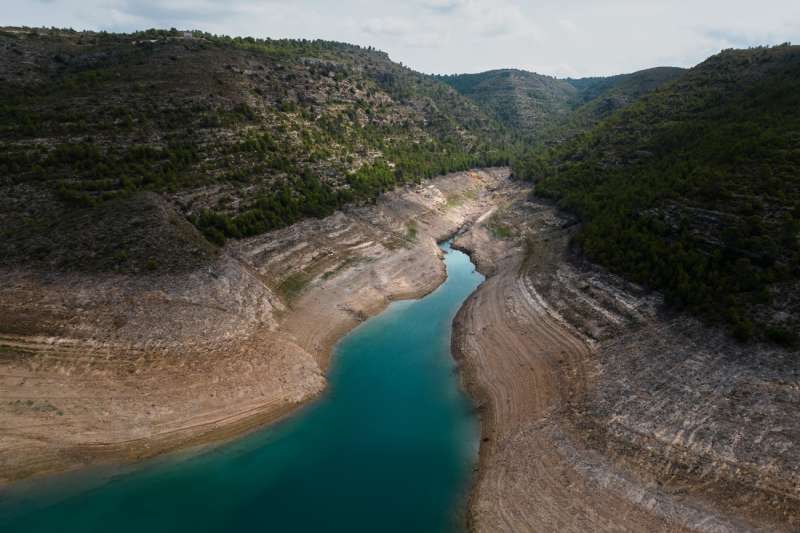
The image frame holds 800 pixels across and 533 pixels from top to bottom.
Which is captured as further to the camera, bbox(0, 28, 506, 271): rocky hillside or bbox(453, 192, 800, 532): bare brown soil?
bbox(0, 28, 506, 271): rocky hillside

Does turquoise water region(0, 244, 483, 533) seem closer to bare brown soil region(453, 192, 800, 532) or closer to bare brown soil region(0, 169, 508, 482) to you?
bare brown soil region(0, 169, 508, 482)

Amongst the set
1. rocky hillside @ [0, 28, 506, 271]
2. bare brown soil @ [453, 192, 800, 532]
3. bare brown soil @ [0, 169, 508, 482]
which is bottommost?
bare brown soil @ [453, 192, 800, 532]

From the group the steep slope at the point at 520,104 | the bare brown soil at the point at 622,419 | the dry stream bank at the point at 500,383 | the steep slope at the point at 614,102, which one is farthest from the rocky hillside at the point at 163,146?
the steep slope at the point at 520,104

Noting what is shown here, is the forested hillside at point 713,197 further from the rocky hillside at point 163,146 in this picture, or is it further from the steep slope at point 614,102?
the steep slope at point 614,102

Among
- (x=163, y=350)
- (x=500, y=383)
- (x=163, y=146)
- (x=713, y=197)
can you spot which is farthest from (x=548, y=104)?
(x=163, y=350)

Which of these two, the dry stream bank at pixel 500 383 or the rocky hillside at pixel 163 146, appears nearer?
the dry stream bank at pixel 500 383

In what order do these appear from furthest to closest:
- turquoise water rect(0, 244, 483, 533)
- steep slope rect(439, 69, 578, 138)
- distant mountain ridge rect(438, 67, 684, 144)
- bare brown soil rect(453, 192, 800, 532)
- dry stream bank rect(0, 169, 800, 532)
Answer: steep slope rect(439, 69, 578, 138) → distant mountain ridge rect(438, 67, 684, 144) → dry stream bank rect(0, 169, 800, 532) → turquoise water rect(0, 244, 483, 533) → bare brown soil rect(453, 192, 800, 532)

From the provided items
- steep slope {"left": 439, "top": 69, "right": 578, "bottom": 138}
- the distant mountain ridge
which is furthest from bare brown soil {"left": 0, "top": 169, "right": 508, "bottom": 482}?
steep slope {"left": 439, "top": 69, "right": 578, "bottom": 138}
